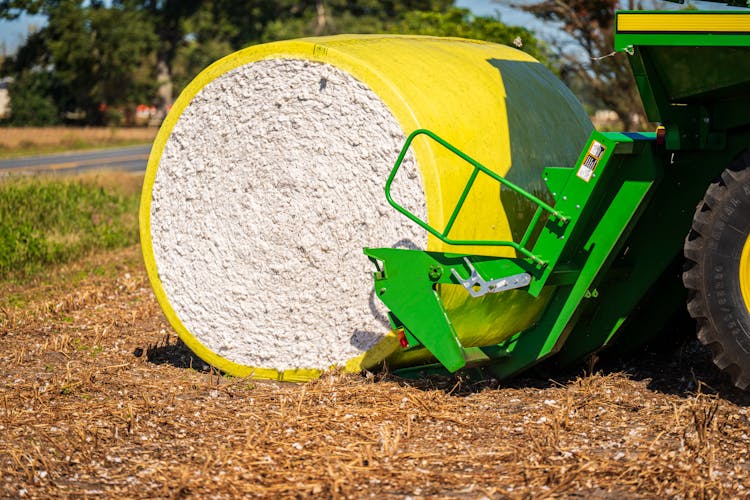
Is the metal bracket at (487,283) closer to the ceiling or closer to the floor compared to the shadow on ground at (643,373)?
closer to the ceiling

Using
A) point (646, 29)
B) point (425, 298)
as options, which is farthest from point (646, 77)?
point (425, 298)

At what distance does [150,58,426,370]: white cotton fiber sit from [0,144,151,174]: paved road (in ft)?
62.1

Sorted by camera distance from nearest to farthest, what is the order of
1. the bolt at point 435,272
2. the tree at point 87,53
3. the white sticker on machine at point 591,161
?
1. the white sticker on machine at point 591,161
2. the bolt at point 435,272
3. the tree at point 87,53

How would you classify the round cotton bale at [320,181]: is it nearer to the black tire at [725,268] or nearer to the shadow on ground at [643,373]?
the shadow on ground at [643,373]

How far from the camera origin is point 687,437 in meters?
4.57

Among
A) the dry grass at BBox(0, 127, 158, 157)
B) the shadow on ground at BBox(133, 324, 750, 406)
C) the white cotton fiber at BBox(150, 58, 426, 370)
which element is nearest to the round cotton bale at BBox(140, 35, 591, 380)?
the white cotton fiber at BBox(150, 58, 426, 370)

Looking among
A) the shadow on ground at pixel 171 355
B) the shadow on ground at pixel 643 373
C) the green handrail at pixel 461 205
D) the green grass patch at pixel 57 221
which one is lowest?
the green grass patch at pixel 57 221

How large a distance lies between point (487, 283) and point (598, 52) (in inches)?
549

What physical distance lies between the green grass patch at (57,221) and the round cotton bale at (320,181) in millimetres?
5029

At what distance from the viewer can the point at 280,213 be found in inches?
229

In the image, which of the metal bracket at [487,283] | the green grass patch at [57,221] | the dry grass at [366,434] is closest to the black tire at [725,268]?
the dry grass at [366,434]

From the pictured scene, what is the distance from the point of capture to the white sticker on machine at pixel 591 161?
4941mm

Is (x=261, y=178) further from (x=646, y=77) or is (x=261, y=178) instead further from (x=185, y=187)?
(x=646, y=77)

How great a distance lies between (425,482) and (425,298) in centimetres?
119
